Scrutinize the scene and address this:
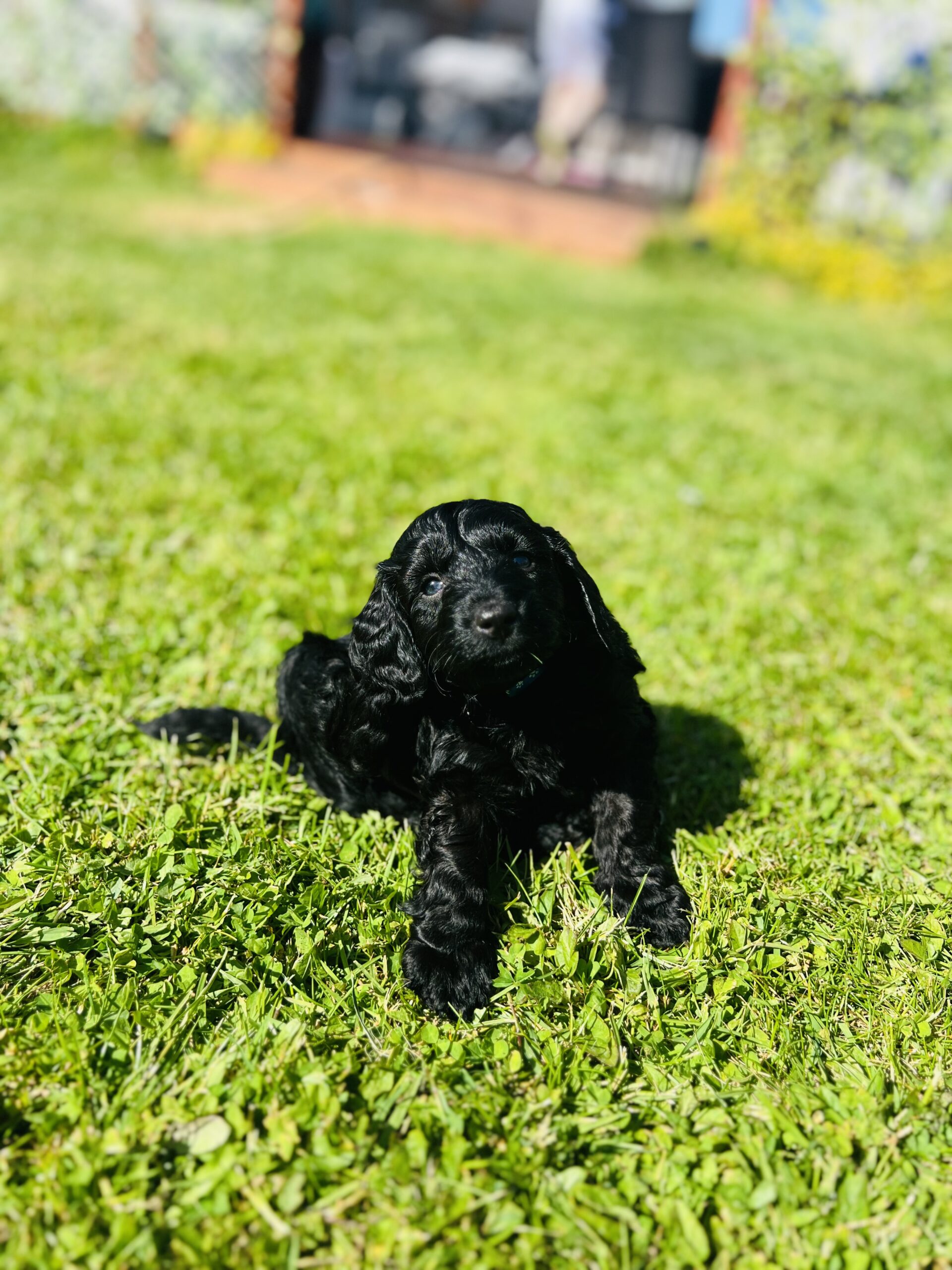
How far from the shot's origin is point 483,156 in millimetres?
19531

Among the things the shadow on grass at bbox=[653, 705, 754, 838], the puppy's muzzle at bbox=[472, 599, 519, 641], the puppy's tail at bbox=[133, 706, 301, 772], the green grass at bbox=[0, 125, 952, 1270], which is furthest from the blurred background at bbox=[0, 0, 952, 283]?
the puppy's muzzle at bbox=[472, 599, 519, 641]

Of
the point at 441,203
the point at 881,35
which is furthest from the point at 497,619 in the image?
the point at 881,35

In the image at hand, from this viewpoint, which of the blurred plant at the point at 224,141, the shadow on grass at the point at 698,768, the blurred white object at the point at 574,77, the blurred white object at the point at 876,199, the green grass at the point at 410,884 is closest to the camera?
the green grass at the point at 410,884

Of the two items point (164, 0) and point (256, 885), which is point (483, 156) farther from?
point (256, 885)

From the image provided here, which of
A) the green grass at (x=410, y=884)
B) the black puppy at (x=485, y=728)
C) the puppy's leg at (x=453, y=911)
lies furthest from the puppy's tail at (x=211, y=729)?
the puppy's leg at (x=453, y=911)

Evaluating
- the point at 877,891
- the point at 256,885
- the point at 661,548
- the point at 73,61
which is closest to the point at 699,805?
the point at 877,891

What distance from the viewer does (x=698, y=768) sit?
3.48m

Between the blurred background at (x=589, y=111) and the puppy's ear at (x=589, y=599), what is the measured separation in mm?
12585

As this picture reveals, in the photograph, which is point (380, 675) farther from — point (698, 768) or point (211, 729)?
point (698, 768)

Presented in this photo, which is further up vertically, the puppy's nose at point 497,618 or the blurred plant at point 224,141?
the blurred plant at point 224,141

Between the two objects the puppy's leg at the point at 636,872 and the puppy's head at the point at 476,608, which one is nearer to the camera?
the puppy's head at the point at 476,608

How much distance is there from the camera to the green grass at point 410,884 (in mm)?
1999

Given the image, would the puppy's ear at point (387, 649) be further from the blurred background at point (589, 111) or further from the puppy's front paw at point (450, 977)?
the blurred background at point (589, 111)

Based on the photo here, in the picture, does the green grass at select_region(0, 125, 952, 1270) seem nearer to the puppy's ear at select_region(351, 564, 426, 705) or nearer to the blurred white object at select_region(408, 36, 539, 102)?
the puppy's ear at select_region(351, 564, 426, 705)
